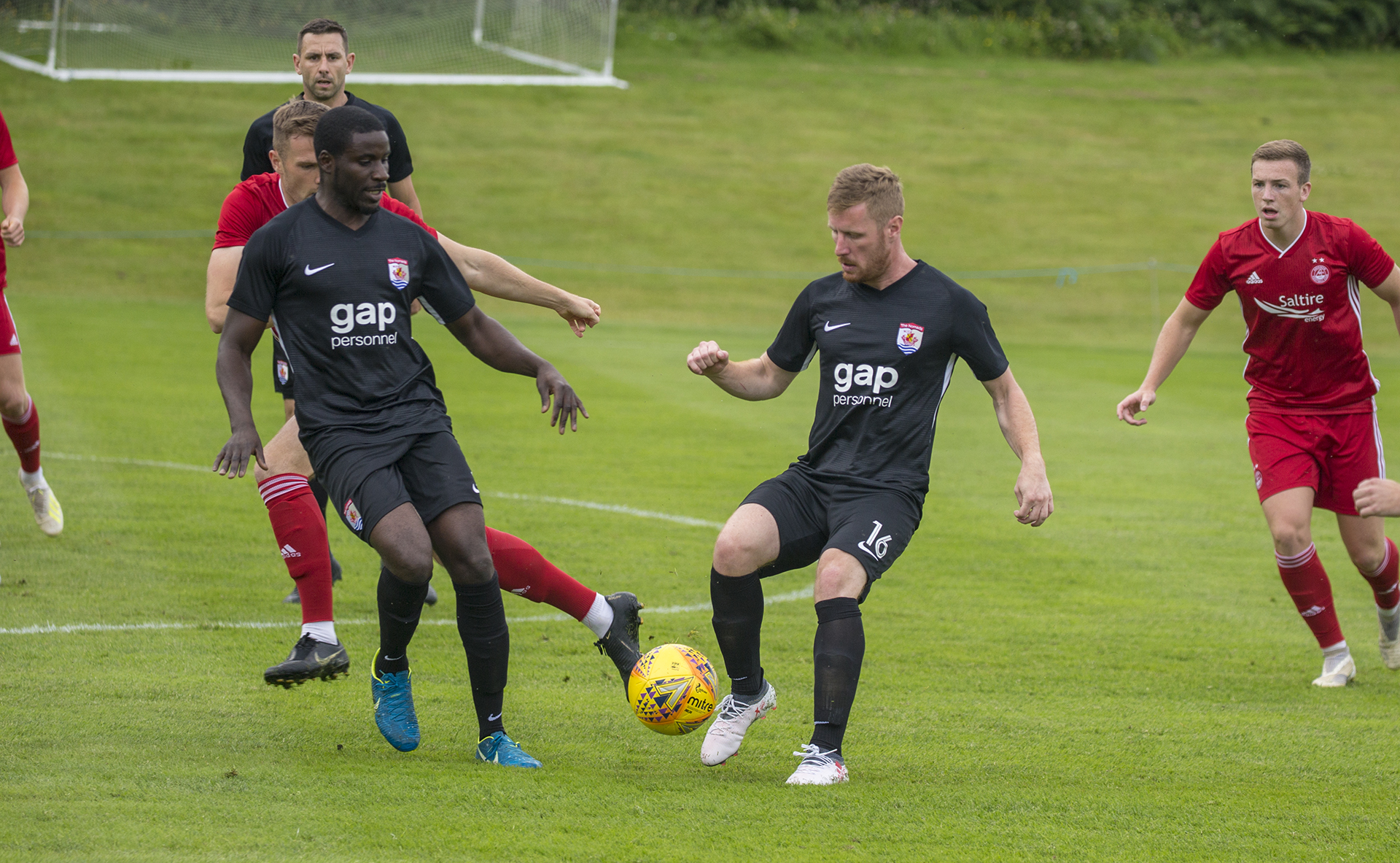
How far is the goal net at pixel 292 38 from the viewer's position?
25.5m

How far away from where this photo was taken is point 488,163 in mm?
28250

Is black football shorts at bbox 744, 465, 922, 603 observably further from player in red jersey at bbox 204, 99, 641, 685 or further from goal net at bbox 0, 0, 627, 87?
goal net at bbox 0, 0, 627, 87

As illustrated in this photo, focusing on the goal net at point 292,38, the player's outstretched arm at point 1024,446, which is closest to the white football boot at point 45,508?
the player's outstretched arm at point 1024,446

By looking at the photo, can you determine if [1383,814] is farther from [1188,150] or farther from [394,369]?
[1188,150]

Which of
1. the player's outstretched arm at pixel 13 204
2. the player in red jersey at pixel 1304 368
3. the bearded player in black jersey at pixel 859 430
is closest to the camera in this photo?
the bearded player in black jersey at pixel 859 430

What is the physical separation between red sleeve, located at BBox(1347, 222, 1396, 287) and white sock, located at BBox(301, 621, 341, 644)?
481cm

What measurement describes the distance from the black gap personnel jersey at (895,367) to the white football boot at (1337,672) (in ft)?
8.62

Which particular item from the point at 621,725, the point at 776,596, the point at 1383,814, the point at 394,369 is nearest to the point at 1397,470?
the point at 776,596

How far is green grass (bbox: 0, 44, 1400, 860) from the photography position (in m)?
4.27

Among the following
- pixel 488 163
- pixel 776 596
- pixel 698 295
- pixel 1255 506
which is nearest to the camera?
pixel 776 596

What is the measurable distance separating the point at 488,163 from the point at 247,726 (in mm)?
24134

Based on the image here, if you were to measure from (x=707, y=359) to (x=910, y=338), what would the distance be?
751 mm

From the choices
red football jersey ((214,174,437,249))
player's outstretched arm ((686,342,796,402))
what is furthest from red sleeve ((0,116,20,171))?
player's outstretched arm ((686,342,796,402))

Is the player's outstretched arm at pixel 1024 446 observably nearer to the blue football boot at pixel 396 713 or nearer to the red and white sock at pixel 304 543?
the blue football boot at pixel 396 713
